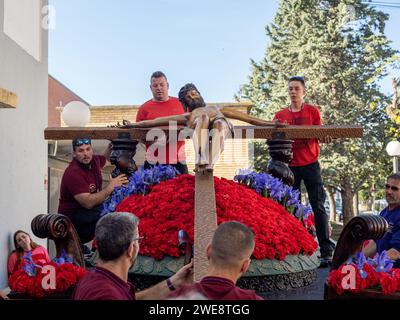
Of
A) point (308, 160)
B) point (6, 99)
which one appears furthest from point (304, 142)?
point (6, 99)

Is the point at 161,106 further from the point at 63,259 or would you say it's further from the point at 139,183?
the point at 63,259

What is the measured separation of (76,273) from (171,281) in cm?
69

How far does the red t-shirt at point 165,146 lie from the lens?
13.4 feet

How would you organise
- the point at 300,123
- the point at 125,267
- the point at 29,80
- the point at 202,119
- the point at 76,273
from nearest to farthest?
1. the point at 125,267
2. the point at 76,273
3. the point at 202,119
4. the point at 300,123
5. the point at 29,80

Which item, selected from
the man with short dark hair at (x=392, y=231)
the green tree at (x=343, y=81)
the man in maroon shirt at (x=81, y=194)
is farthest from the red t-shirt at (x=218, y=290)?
the green tree at (x=343, y=81)

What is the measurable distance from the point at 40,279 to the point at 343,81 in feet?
58.1

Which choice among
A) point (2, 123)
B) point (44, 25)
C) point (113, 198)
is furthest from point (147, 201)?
point (44, 25)

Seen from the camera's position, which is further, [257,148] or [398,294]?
[257,148]

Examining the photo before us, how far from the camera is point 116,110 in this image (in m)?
16.0

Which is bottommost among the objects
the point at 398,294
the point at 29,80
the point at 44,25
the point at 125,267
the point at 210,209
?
the point at 398,294

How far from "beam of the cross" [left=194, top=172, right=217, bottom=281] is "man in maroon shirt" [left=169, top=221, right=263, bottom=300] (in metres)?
0.46

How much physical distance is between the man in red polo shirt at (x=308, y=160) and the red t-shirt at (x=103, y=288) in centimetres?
258

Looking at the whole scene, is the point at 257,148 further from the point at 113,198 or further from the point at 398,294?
the point at 398,294

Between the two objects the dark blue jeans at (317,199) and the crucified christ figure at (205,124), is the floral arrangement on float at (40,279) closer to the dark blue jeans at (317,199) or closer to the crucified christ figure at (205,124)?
the crucified christ figure at (205,124)
